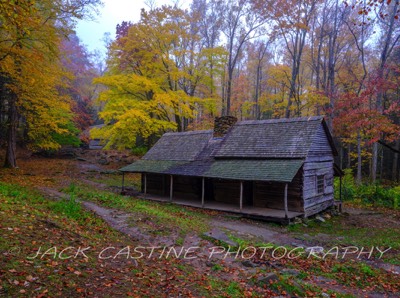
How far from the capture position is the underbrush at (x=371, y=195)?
19.8 metres

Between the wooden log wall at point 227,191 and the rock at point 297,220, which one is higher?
the wooden log wall at point 227,191

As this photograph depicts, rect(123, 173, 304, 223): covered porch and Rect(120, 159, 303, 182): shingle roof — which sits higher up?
Rect(120, 159, 303, 182): shingle roof

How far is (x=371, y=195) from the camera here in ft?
68.9

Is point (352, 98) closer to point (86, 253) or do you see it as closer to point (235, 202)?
point (235, 202)

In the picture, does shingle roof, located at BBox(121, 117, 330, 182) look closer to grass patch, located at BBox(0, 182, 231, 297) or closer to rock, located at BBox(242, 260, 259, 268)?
rock, located at BBox(242, 260, 259, 268)

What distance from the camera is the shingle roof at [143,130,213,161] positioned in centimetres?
1973

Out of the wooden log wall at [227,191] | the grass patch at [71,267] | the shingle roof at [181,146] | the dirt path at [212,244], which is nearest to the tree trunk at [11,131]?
the dirt path at [212,244]

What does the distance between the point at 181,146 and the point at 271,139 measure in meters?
6.91

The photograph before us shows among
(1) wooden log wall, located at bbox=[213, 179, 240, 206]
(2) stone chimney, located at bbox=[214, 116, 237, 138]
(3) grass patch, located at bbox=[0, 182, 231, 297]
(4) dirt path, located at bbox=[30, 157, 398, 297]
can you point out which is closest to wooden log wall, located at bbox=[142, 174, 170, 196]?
(1) wooden log wall, located at bbox=[213, 179, 240, 206]

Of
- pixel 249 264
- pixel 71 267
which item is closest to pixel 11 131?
pixel 71 267

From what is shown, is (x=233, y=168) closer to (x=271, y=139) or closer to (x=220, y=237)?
(x=271, y=139)

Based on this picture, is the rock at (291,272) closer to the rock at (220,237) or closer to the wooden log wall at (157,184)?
the rock at (220,237)

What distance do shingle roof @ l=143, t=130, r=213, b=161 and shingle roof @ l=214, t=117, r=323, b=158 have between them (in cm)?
182

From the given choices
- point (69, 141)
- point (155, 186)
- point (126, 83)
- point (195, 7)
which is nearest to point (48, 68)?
point (126, 83)
